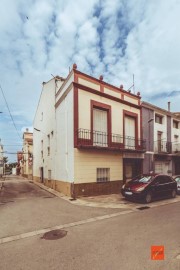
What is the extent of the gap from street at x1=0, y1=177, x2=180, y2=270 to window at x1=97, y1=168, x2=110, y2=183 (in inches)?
190

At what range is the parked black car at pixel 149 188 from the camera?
1199 cm

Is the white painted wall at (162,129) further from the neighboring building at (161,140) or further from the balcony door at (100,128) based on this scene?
the balcony door at (100,128)

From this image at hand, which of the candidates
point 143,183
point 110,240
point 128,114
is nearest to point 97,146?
point 143,183

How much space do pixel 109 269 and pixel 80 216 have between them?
4792mm

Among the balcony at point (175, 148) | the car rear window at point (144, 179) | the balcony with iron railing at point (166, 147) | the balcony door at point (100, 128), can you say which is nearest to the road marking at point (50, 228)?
the car rear window at point (144, 179)

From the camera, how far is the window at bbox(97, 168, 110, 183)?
15.1m

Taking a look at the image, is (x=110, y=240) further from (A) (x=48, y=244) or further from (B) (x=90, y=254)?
(A) (x=48, y=244)

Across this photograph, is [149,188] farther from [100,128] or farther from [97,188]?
[100,128]

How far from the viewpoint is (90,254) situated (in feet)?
16.9

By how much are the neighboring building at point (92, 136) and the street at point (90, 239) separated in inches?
174

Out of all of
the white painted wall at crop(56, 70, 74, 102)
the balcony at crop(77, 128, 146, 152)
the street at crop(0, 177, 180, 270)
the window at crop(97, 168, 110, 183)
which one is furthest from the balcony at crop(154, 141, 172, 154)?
the street at crop(0, 177, 180, 270)

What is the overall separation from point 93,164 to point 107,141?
2143mm

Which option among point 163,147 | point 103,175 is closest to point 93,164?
point 103,175

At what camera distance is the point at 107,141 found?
51.6 ft
